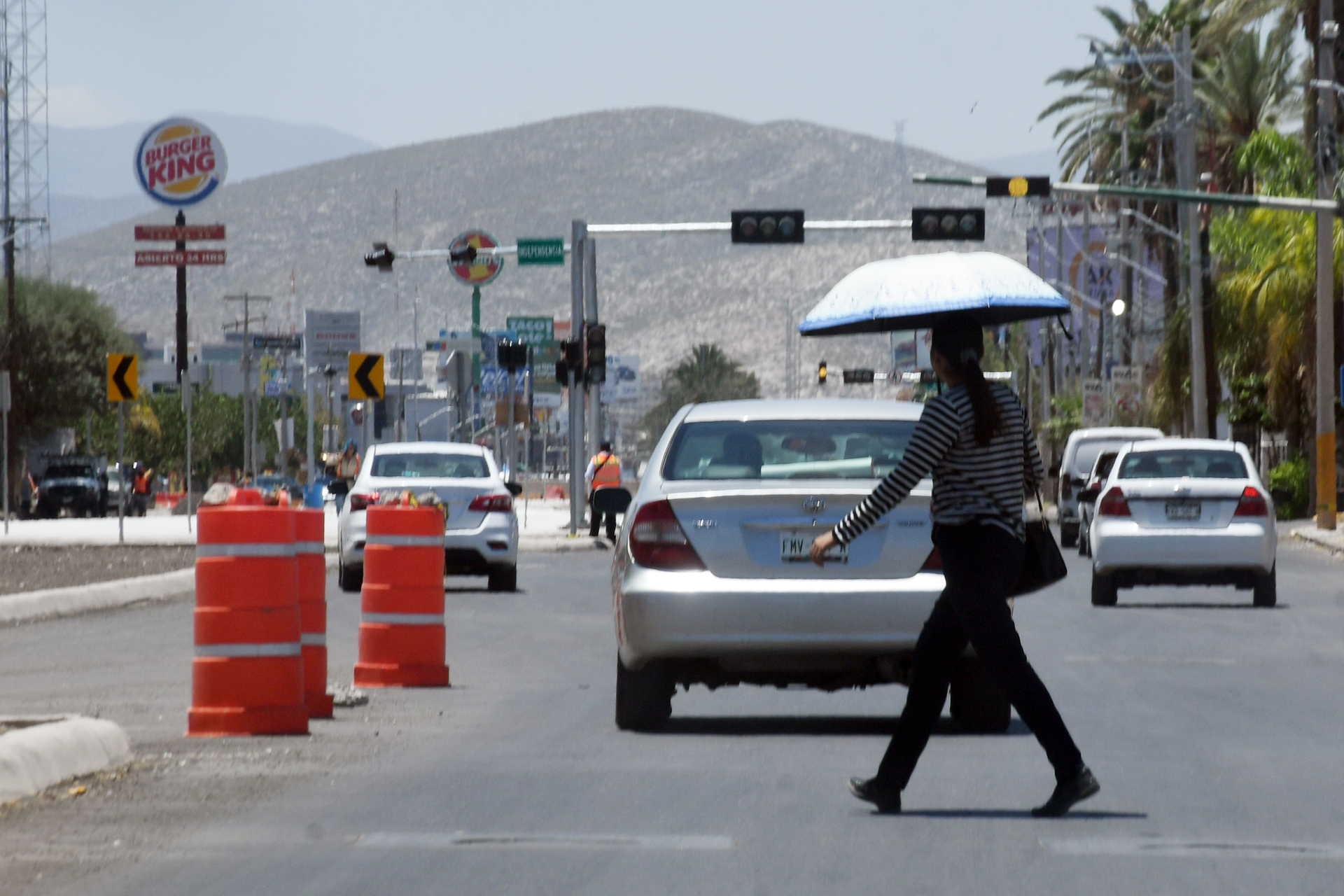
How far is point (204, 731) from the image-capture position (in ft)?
35.6

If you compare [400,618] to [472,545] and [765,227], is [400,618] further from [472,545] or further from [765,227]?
[765,227]

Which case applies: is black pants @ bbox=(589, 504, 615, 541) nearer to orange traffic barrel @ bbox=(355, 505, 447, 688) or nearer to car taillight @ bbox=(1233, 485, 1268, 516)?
car taillight @ bbox=(1233, 485, 1268, 516)

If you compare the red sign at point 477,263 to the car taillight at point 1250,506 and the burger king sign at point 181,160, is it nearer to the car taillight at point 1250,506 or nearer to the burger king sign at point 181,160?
the burger king sign at point 181,160

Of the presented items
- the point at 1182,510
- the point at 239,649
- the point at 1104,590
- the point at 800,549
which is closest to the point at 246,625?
the point at 239,649

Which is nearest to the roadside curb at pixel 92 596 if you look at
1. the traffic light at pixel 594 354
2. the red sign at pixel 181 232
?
the traffic light at pixel 594 354

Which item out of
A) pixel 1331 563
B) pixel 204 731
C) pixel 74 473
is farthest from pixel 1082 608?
pixel 74 473

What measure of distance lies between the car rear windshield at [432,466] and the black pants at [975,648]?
56.5 ft

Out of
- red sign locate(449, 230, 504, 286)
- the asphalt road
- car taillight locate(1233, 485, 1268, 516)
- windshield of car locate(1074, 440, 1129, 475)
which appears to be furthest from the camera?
red sign locate(449, 230, 504, 286)

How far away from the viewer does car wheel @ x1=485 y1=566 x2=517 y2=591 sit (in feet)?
83.0

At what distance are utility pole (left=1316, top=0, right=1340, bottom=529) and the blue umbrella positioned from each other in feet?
94.9

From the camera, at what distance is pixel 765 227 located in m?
37.1

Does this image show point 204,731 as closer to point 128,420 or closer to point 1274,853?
point 1274,853

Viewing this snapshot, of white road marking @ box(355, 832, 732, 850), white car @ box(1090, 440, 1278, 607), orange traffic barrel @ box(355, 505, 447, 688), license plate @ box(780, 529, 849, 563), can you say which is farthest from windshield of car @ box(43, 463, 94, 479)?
white road marking @ box(355, 832, 732, 850)

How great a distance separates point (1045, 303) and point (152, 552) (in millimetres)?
23747
